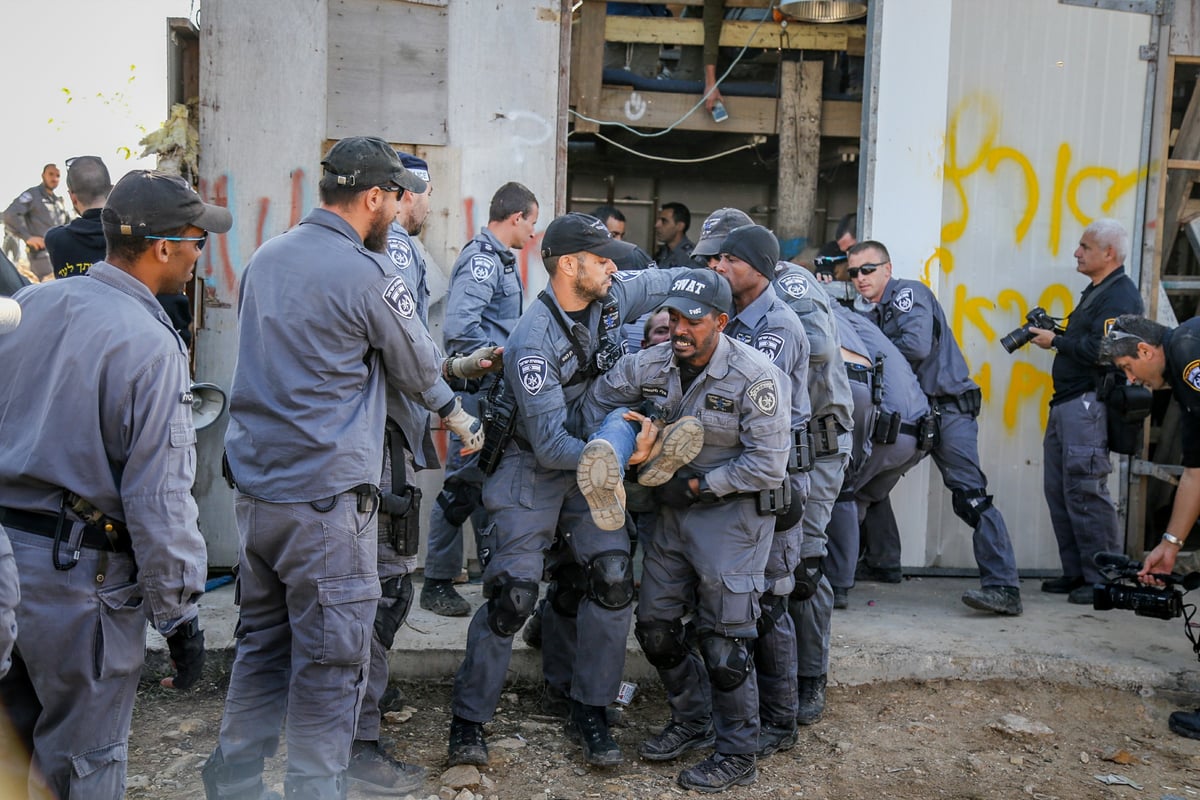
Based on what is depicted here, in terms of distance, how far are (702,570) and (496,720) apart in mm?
1298

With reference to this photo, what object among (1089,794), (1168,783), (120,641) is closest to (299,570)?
(120,641)

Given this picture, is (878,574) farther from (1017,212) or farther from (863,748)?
(1017,212)

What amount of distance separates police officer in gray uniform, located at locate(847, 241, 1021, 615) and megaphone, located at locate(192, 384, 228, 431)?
144 inches

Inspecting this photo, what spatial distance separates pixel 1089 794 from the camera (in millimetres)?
4457

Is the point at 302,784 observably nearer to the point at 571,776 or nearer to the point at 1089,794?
the point at 571,776

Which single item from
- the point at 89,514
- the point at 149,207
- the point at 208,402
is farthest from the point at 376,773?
the point at 208,402

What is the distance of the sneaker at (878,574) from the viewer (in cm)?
697

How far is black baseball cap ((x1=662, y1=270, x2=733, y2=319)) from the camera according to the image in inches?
165

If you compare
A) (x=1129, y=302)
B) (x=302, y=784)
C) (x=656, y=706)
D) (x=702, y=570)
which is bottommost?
(x=656, y=706)

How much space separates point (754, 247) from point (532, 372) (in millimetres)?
1127

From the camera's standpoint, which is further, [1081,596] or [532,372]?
[1081,596]

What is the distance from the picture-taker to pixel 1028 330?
667 cm

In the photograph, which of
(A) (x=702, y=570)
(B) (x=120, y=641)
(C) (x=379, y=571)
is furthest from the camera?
(A) (x=702, y=570)

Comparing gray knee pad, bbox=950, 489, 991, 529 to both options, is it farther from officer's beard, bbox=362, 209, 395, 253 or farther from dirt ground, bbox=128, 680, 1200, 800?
officer's beard, bbox=362, 209, 395, 253
